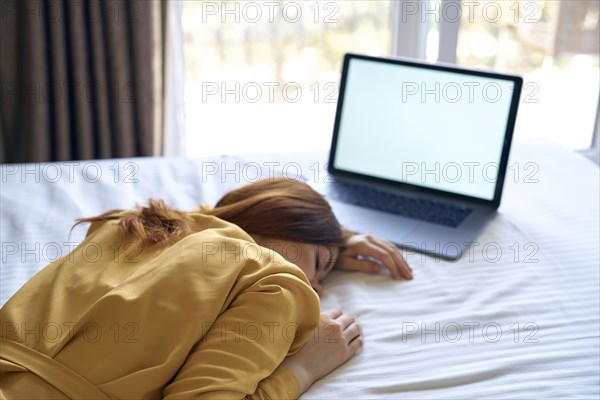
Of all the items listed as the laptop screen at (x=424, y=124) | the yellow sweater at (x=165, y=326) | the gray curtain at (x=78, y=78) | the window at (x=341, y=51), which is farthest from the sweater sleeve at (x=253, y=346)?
the window at (x=341, y=51)

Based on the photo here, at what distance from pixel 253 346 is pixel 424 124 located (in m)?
0.93

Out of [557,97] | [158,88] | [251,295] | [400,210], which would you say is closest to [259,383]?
[251,295]

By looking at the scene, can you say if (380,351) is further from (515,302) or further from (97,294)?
(97,294)

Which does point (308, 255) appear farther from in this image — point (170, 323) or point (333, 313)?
point (170, 323)

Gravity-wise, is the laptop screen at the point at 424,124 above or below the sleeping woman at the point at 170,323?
above

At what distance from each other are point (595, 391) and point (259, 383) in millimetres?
513

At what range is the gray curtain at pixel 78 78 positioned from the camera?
2.24 meters

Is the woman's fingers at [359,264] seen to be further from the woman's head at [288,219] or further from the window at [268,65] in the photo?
the window at [268,65]

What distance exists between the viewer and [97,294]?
1.10 meters

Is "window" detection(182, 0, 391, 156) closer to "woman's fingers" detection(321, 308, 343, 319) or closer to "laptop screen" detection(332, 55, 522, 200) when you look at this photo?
"laptop screen" detection(332, 55, 522, 200)

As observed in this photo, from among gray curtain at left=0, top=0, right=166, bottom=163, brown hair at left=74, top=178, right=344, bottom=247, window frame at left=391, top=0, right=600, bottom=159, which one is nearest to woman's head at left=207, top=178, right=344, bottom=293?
brown hair at left=74, top=178, right=344, bottom=247

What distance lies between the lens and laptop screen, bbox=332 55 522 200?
1.71m

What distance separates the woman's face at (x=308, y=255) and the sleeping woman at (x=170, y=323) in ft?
0.27

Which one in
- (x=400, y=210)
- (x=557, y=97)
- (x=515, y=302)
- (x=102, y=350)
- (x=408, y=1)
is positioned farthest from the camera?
(x=557, y=97)
